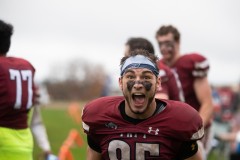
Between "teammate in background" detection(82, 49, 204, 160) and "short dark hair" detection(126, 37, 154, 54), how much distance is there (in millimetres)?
1259

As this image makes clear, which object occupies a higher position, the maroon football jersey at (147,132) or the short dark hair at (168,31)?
the short dark hair at (168,31)

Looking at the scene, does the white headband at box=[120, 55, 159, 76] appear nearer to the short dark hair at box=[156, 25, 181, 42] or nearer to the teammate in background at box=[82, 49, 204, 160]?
the teammate in background at box=[82, 49, 204, 160]

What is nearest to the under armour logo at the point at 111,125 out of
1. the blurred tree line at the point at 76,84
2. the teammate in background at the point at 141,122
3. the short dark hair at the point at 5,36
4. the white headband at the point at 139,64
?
the teammate in background at the point at 141,122

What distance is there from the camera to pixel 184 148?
14.0ft

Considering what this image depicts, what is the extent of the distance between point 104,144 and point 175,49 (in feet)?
7.46

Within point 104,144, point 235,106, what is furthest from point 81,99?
point 104,144

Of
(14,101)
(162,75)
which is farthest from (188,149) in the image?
(14,101)

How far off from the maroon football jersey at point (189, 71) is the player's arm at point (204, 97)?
0.06m

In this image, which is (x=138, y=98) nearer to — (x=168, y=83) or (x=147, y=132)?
(x=147, y=132)

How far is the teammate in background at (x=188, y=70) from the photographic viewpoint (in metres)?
6.25

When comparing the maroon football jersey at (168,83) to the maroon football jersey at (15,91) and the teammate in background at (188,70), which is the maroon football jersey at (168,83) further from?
the maroon football jersey at (15,91)

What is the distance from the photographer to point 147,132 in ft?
13.6

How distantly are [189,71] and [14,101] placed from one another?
1.87 m

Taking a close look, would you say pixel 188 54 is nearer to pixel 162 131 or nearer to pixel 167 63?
pixel 167 63
